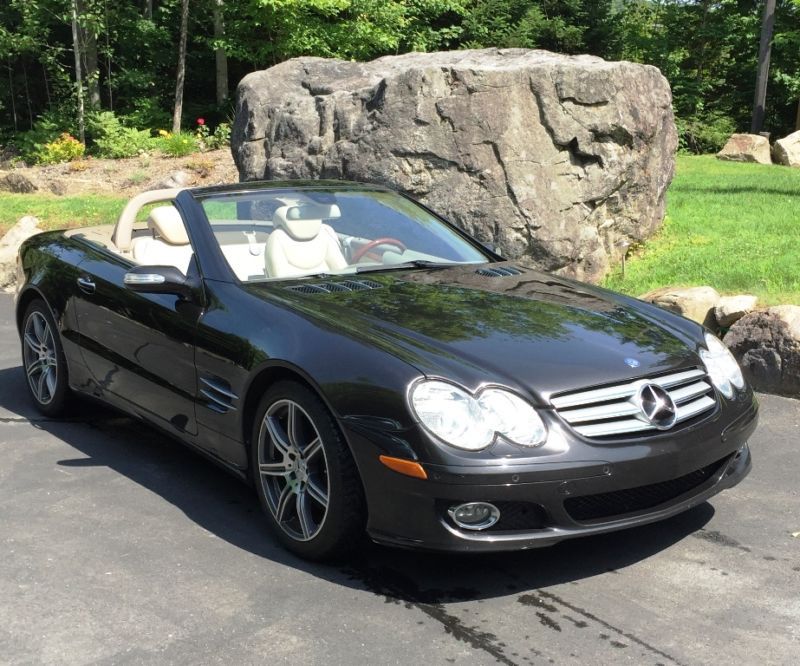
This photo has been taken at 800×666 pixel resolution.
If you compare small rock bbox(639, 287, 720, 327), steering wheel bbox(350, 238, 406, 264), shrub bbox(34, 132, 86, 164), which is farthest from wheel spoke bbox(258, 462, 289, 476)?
shrub bbox(34, 132, 86, 164)

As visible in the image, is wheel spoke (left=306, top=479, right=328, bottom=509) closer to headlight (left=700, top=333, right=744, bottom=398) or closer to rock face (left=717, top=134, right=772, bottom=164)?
headlight (left=700, top=333, right=744, bottom=398)

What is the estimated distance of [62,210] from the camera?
1522 centimetres

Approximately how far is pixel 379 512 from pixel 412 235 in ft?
6.93

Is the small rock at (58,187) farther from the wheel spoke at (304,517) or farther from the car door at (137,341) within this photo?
the wheel spoke at (304,517)

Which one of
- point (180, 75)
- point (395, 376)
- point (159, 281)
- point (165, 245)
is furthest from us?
point (180, 75)

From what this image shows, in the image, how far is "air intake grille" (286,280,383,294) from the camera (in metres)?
4.43

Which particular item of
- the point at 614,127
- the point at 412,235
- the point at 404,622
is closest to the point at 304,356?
the point at 404,622

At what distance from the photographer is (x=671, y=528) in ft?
13.8

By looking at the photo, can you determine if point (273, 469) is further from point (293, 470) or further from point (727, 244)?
point (727, 244)

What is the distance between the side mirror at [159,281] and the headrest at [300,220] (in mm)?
724

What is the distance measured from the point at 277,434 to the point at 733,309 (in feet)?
12.9

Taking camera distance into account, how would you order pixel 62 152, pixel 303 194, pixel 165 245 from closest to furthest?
1. pixel 303 194
2. pixel 165 245
3. pixel 62 152

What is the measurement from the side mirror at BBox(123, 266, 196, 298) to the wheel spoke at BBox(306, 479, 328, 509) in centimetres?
116

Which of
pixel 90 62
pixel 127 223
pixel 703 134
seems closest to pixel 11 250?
pixel 127 223
